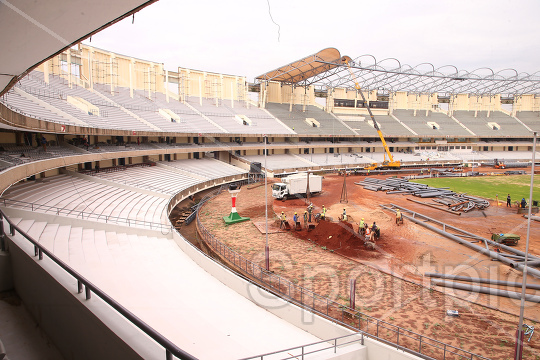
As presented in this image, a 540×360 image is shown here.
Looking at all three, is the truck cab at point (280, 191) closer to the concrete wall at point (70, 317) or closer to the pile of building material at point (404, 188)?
the pile of building material at point (404, 188)

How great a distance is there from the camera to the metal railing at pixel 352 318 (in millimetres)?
8859

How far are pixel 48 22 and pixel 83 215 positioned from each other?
15.0 metres

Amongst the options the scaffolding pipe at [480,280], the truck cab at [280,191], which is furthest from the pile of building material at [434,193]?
the scaffolding pipe at [480,280]

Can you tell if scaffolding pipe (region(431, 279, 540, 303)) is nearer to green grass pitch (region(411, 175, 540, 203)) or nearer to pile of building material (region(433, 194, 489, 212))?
pile of building material (region(433, 194, 489, 212))

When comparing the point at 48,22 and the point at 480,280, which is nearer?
the point at 48,22

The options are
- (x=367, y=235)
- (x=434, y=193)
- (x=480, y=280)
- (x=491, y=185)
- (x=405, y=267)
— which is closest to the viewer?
(x=480, y=280)

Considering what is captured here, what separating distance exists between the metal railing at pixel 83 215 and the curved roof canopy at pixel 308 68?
128 ft

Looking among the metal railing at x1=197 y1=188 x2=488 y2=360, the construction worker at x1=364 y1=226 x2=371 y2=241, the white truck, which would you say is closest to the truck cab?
the white truck

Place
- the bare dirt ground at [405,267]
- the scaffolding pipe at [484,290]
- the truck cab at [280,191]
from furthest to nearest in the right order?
the truck cab at [280,191] < the scaffolding pipe at [484,290] < the bare dirt ground at [405,267]

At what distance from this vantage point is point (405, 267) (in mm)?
14977

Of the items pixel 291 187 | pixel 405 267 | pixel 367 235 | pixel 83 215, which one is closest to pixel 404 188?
pixel 291 187

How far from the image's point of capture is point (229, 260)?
53.4 ft

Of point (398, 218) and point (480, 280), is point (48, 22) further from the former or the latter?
point (398, 218)

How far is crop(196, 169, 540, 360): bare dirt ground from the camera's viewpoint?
10328mm
